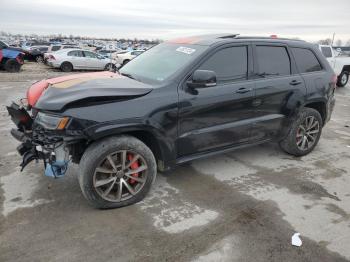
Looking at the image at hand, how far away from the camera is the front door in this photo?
13.1 ft

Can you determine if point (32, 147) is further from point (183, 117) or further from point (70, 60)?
point (70, 60)

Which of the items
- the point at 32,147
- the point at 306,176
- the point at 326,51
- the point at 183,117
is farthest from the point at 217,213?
the point at 326,51

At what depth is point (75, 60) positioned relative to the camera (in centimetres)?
2123

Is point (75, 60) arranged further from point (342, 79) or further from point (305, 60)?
point (305, 60)

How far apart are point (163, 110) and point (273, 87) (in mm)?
1847

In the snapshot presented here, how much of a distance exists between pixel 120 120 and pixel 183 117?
799mm

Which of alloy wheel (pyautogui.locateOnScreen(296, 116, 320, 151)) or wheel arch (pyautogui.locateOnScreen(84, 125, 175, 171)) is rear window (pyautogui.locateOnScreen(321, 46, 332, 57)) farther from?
wheel arch (pyautogui.locateOnScreen(84, 125, 175, 171))

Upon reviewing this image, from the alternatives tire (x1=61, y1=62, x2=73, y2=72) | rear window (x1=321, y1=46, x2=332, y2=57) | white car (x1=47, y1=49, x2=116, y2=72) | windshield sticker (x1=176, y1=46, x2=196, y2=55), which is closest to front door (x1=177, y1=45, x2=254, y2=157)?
windshield sticker (x1=176, y1=46, x2=196, y2=55)

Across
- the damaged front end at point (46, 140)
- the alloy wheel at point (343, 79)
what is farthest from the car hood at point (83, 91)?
the alloy wheel at point (343, 79)

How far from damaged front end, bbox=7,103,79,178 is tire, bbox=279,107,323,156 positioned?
3.40 metres

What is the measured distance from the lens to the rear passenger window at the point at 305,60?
5.23m

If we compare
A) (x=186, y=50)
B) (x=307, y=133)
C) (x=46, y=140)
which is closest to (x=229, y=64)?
(x=186, y=50)

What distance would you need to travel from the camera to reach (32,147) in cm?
357

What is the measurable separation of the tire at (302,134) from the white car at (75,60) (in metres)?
16.8
